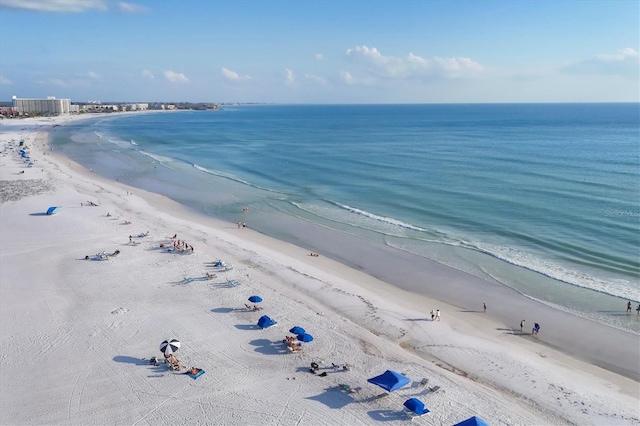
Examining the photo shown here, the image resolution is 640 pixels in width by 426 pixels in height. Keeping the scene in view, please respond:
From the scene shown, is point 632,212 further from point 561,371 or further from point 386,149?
point 386,149

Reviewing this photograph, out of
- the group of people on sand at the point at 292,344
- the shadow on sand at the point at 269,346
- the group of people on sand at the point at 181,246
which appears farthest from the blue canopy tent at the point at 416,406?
the group of people on sand at the point at 181,246

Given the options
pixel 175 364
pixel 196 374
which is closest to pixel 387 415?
pixel 196 374

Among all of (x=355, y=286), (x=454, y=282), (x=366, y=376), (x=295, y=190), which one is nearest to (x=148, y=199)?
(x=295, y=190)

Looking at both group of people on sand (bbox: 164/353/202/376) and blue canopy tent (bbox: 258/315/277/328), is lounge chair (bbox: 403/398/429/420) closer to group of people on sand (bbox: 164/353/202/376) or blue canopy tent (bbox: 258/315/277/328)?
blue canopy tent (bbox: 258/315/277/328)

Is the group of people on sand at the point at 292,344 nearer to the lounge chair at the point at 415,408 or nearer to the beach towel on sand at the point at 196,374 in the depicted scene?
the beach towel on sand at the point at 196,374

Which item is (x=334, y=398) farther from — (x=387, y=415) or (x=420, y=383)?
(x=420, y=383)

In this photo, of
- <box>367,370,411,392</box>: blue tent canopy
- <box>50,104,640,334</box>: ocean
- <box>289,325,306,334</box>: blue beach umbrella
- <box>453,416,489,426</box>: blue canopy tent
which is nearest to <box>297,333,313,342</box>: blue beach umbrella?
<box>289,325,306,334</box>: blue beach umbrella
